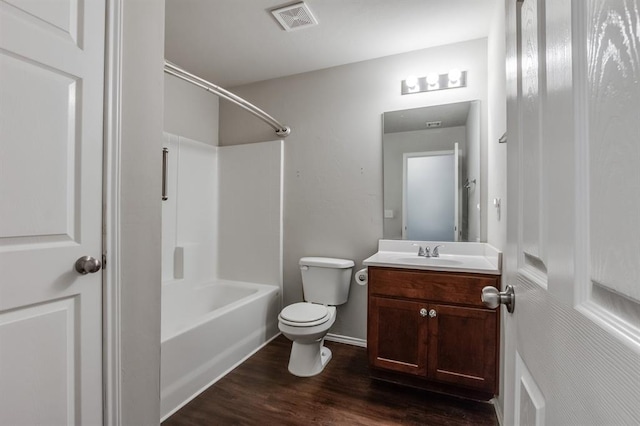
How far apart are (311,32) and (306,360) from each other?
7.77 feet

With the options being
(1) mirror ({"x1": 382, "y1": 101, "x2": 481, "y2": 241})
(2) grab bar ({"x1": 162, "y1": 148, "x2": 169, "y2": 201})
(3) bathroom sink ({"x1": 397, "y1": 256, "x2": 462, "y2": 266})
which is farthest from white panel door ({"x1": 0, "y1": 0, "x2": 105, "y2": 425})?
(1) mirror ({"x1": 382, "y1": 101, "x2": 481, "y2": 241})

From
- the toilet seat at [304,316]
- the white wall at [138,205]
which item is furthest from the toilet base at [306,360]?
the white wall at [138,205]

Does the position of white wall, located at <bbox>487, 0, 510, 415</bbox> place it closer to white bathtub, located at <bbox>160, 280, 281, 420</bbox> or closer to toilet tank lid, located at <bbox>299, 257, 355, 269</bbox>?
toilet tank lid, located at <bbox>299, 257, 355, 269</bbox>

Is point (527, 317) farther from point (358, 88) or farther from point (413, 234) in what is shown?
point (358, 88)

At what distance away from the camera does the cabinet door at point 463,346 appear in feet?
5.24

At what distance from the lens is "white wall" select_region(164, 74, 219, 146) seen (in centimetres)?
250

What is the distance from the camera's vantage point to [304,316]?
6.49ft

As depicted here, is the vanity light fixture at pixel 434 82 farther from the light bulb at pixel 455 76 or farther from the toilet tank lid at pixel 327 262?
the toilet tank lid at pixel 327 262

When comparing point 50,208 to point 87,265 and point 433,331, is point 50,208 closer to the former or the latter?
point 87,265

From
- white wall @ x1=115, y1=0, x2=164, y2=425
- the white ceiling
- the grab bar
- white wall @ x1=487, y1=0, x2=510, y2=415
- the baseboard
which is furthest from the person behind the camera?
the baseboard

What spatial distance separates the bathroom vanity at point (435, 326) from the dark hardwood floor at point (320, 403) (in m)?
0.09

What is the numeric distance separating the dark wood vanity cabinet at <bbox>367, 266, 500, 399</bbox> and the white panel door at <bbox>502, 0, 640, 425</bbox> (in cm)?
112

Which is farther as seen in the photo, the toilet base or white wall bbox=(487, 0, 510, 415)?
the toilet base

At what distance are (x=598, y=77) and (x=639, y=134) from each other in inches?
4.3
